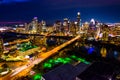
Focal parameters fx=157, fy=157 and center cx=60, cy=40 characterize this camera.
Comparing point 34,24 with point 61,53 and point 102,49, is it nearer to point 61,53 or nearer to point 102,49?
point 102,49

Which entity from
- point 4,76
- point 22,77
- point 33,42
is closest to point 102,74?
point 22,77

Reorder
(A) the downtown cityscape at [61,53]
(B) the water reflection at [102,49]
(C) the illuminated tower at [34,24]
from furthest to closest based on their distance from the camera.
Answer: (C) the illuminated tower at [34,24] → (B) the water reflection at [102,49] → (A) the downtown cityscape at [61,53]

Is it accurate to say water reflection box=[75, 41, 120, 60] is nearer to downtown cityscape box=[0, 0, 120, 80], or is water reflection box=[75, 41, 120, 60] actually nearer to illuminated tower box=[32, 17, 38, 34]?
downtown cityscape box=[0, 0, 120, 80]

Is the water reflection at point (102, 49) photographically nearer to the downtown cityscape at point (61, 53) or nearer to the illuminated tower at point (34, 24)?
the downtown cityscape at point (61, 53)

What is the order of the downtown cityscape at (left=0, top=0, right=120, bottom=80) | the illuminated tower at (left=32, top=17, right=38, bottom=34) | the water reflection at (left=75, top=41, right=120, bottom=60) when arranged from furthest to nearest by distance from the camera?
the illuminated tower at (left=32, top=17, right=38, bottom=34) < the water reflection at (left=75, top=41, right=120, bottom=60) < the downtown cityscape at (left=0, top=0, right=120, bottom=80)

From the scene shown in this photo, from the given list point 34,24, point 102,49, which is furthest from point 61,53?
point 34,24

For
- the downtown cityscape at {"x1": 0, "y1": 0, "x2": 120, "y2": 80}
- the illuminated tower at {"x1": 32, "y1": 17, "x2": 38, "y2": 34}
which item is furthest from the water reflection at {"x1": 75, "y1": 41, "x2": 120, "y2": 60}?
→ the illuminated tower at {"x1": 32, "y1": 17, "x2": 38, "y2": 34}

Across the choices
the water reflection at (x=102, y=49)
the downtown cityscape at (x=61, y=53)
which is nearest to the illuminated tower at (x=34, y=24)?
the downtown cityscape at (x=61, y=53)

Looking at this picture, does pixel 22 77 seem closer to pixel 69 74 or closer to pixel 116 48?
pixel 69 74
